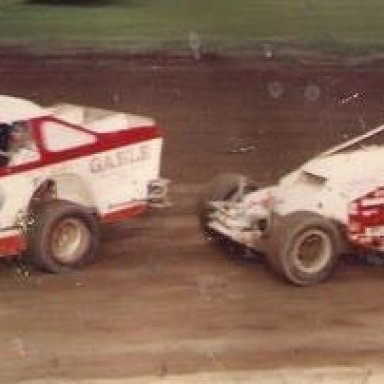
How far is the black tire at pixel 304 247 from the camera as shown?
11023 millimetres

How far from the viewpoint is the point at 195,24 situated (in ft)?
81.9

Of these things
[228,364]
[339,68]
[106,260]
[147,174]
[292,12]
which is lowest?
[228,364]

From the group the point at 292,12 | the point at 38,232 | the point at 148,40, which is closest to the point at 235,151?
the point at 38,232

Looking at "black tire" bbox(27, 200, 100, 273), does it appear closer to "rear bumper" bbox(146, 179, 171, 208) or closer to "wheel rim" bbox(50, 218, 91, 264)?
"wheel rim" bbox(50, 218, 91, 264)

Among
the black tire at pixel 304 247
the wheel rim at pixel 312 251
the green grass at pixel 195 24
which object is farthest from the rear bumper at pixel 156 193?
the green grass at pixel 195 24

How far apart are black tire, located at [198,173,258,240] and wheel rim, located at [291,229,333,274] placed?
130 centimetres

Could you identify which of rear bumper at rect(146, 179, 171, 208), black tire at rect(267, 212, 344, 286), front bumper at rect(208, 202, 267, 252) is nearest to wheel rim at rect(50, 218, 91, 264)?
rear bumper at rect(146, 179, 171, 208)

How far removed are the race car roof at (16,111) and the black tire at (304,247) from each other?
2.27 metres

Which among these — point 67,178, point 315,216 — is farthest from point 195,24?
point 315,216

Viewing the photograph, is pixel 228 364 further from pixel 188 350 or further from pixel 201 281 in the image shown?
pixel 201 281

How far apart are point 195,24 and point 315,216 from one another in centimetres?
1416

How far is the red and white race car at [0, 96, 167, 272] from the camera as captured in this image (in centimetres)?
1130

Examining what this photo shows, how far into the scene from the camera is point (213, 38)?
2375cm

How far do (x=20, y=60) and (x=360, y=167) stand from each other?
447 inches
